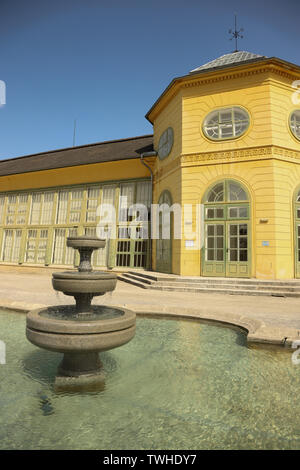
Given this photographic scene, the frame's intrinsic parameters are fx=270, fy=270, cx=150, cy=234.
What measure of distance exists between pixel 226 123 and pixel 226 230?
4.61 m

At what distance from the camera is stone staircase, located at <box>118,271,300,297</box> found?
30.2 feet

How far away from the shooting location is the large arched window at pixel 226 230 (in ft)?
36.0

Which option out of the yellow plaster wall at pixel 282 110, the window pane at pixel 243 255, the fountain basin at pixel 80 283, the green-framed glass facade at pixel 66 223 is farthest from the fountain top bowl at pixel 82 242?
the green-framed glass facade at pixel 66 223

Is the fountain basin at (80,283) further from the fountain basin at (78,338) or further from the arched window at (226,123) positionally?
the arched window at (226,123)

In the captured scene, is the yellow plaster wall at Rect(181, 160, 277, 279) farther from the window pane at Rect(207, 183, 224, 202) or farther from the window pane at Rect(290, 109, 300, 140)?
the window pane at Rect(290, 109, 300, 140)

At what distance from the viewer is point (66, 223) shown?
54.4ft

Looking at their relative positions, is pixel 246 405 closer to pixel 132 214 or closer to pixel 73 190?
pixel 132 214

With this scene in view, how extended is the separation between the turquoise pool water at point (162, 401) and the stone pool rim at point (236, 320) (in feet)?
0.60

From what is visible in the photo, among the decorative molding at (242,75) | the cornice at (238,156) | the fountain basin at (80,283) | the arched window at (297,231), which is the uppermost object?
the decorative molding at (242,75)

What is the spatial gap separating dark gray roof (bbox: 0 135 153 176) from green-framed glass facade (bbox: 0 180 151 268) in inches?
55.9

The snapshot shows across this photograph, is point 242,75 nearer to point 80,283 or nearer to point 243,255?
point 243,255

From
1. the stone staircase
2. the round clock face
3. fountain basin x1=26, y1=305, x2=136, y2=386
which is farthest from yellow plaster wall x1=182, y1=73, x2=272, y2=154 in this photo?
fountain basin x1=26, y1=305, x2=136, y2=386

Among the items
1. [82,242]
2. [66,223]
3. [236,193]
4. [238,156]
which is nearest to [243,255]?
[236,193]
